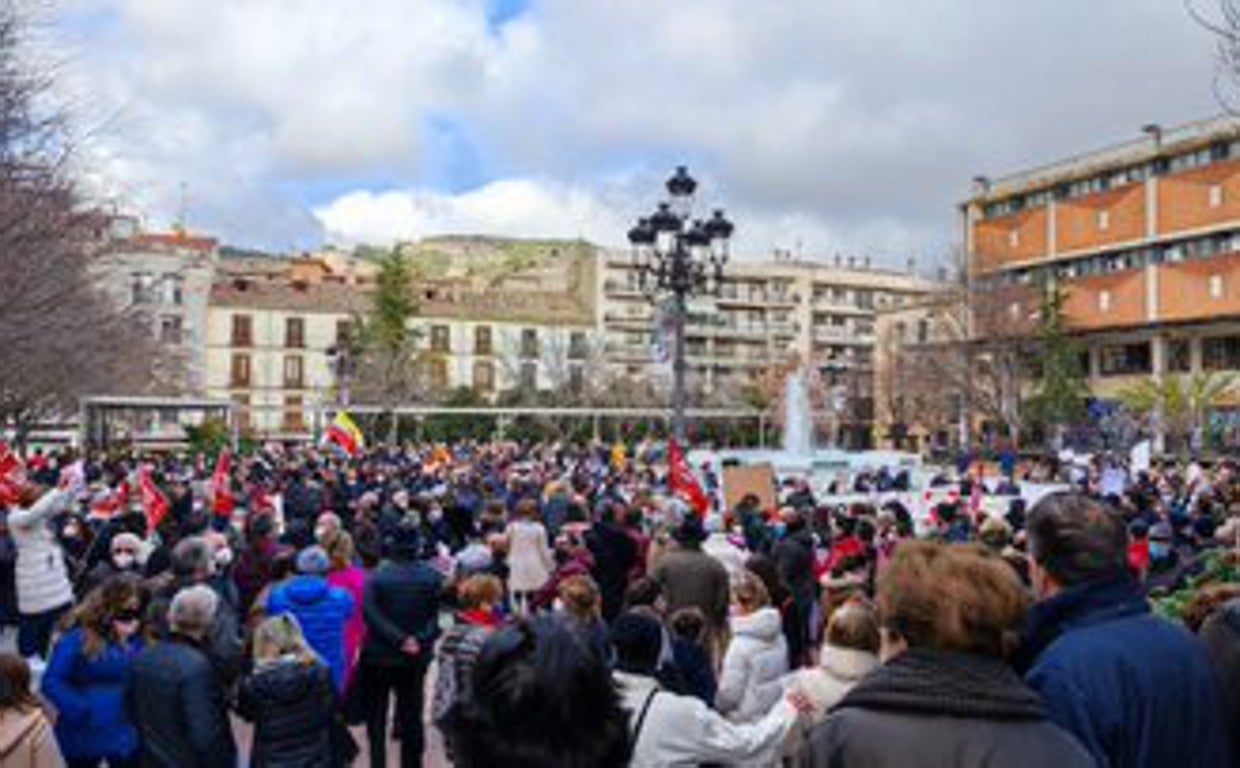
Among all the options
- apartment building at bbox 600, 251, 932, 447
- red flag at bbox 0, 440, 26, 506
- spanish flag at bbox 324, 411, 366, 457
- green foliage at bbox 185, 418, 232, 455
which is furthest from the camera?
apartment building at bbox 600, 251, 932, 447

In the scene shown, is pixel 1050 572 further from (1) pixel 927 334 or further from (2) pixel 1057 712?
(1) pixel 927 334

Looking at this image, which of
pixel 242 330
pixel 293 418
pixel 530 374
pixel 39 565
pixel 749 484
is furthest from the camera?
pixel 530 374

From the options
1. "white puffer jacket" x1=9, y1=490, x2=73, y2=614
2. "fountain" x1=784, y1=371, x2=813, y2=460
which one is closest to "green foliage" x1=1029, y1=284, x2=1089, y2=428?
"fountain" x1=784, y1=371, x2=813, y2=460

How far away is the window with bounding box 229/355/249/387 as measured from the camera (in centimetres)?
7400

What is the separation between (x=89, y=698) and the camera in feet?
18.5

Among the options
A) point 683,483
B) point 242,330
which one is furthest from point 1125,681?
point 242,330

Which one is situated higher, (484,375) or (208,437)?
(484,375)

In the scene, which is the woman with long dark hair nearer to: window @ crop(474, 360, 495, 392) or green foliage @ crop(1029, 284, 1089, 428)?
green foliage @ crop(1029, 284, 1089, 428)

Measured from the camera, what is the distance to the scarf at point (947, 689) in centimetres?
244

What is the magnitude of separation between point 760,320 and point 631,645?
8856 centimetres

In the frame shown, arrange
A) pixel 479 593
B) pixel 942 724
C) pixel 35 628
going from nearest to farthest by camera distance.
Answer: pixel 942 724
pixel 479 593
pixel 35 628

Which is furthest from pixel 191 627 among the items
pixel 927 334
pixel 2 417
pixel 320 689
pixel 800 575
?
pixel 927 334

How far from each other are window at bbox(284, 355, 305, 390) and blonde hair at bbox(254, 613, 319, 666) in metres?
72.4

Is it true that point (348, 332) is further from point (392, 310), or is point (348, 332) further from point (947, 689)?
point (947, 689)
